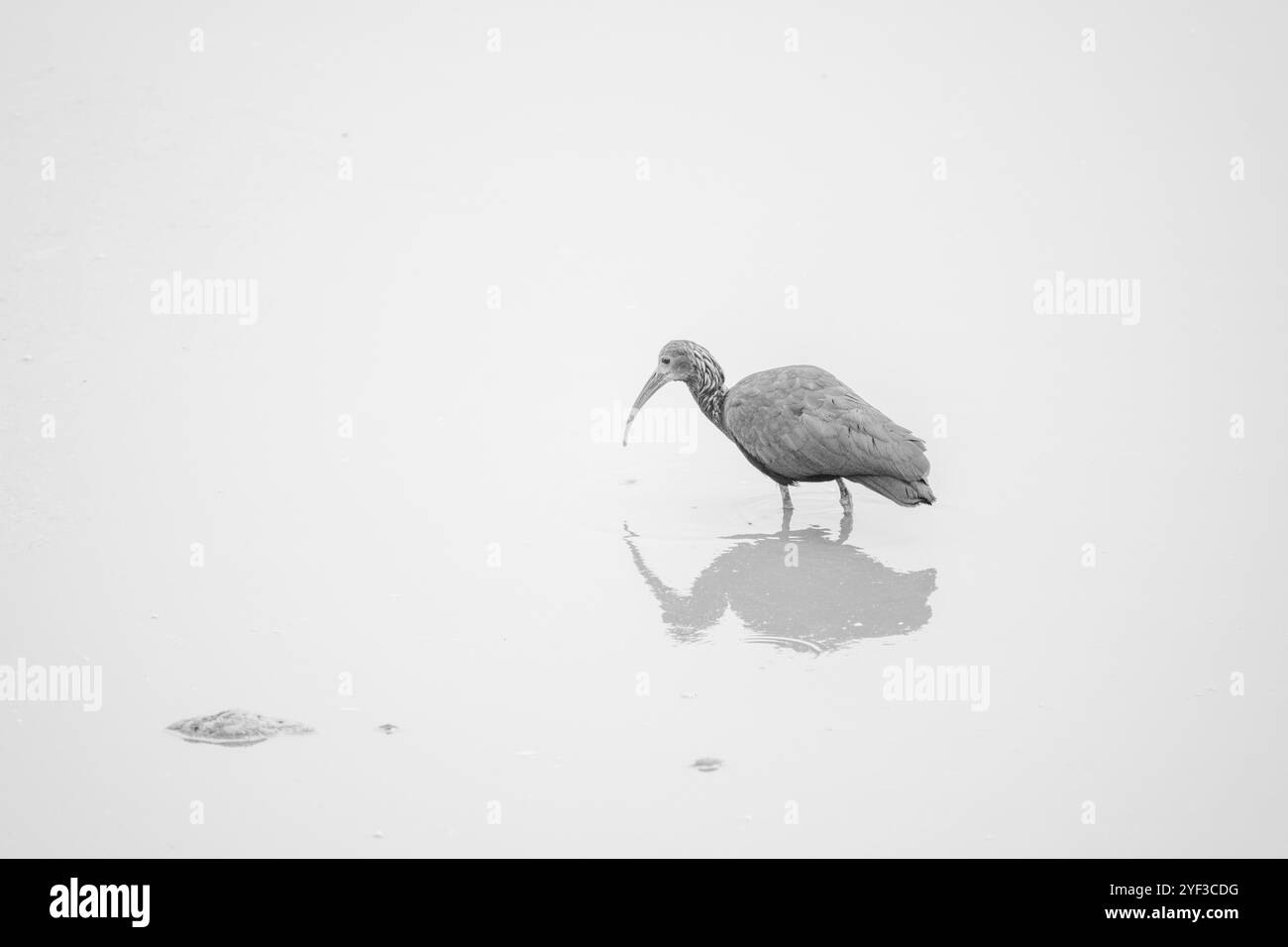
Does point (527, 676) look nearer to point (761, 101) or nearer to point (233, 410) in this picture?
point (233, 410)

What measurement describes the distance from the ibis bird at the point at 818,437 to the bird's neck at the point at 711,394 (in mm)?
111

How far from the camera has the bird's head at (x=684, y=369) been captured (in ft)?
38.7

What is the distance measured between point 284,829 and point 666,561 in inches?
145

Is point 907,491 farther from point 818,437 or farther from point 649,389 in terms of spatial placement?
point 649,389

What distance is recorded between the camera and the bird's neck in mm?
11742

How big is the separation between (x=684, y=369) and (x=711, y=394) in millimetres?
282

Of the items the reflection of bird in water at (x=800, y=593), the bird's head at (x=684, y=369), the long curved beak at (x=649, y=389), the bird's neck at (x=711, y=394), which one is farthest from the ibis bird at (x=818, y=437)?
the long curved beak at (x=649, y=389)

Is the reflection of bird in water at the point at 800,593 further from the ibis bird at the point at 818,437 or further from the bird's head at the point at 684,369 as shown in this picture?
the bird's head at the point at 684,369

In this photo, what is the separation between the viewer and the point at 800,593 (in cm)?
965

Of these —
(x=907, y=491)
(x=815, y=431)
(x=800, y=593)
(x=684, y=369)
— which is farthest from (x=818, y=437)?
(x=684, y=369)

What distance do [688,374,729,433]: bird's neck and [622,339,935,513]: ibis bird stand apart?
0.11 meters

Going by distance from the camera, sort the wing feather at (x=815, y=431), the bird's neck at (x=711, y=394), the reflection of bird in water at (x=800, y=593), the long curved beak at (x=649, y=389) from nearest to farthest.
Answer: the reflection of bird in water at (x=800, y=593)
the wing feather at (x=815, y=431)
the bird's neck at (x=711, y=394)
the long curved beak at (x=649, y=389)

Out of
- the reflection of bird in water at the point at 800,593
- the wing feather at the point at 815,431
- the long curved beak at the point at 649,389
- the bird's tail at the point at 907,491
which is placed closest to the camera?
the reflection of bird in water at the point at 800,593

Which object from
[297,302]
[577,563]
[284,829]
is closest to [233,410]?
[297,302]
